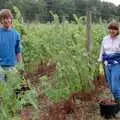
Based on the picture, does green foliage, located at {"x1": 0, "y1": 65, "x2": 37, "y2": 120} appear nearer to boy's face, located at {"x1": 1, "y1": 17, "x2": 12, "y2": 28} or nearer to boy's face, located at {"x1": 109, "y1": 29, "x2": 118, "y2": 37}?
boy's face, located at {"x1": 1, "y1": 17, "x2": 12, "y2": 28}

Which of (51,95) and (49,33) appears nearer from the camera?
(51,95)

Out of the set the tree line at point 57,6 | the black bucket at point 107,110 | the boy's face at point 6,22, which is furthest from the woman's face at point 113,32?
the tree line at point 57,6

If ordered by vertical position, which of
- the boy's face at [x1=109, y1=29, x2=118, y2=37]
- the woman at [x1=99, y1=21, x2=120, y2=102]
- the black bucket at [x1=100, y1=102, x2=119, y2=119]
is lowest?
the black bucket at [x1=100, y1=102, x2=119, y2=119]

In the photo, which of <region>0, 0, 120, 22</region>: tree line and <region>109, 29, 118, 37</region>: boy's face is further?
<region>0, 0, 120, 22</region>: tree line

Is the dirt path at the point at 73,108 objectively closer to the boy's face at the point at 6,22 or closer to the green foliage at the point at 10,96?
the green foliage at the point at 10,96

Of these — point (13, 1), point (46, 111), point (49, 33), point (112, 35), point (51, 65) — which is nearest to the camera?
point (46, 111)

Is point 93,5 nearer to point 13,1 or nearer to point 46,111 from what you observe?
point 13,1

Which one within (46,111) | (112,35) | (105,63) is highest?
(112,35)

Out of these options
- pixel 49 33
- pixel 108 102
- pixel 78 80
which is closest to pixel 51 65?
pixel 49 33

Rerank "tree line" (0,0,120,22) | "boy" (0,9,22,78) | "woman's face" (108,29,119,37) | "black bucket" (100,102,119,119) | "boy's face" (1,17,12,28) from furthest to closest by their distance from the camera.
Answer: "tree line" (0,0,120,22), "woman's face" (108,29,119,37), "black bucket" (100,102,119,119), "boy" (0,9,22,78), "boy's face" (1,17,12,28)

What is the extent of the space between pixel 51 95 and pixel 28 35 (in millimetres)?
4234

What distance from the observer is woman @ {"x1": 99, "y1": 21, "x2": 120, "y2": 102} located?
7.28 metres

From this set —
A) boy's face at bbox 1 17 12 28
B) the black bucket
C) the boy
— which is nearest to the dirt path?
the black bucket

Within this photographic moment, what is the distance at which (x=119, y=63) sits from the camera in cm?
743
